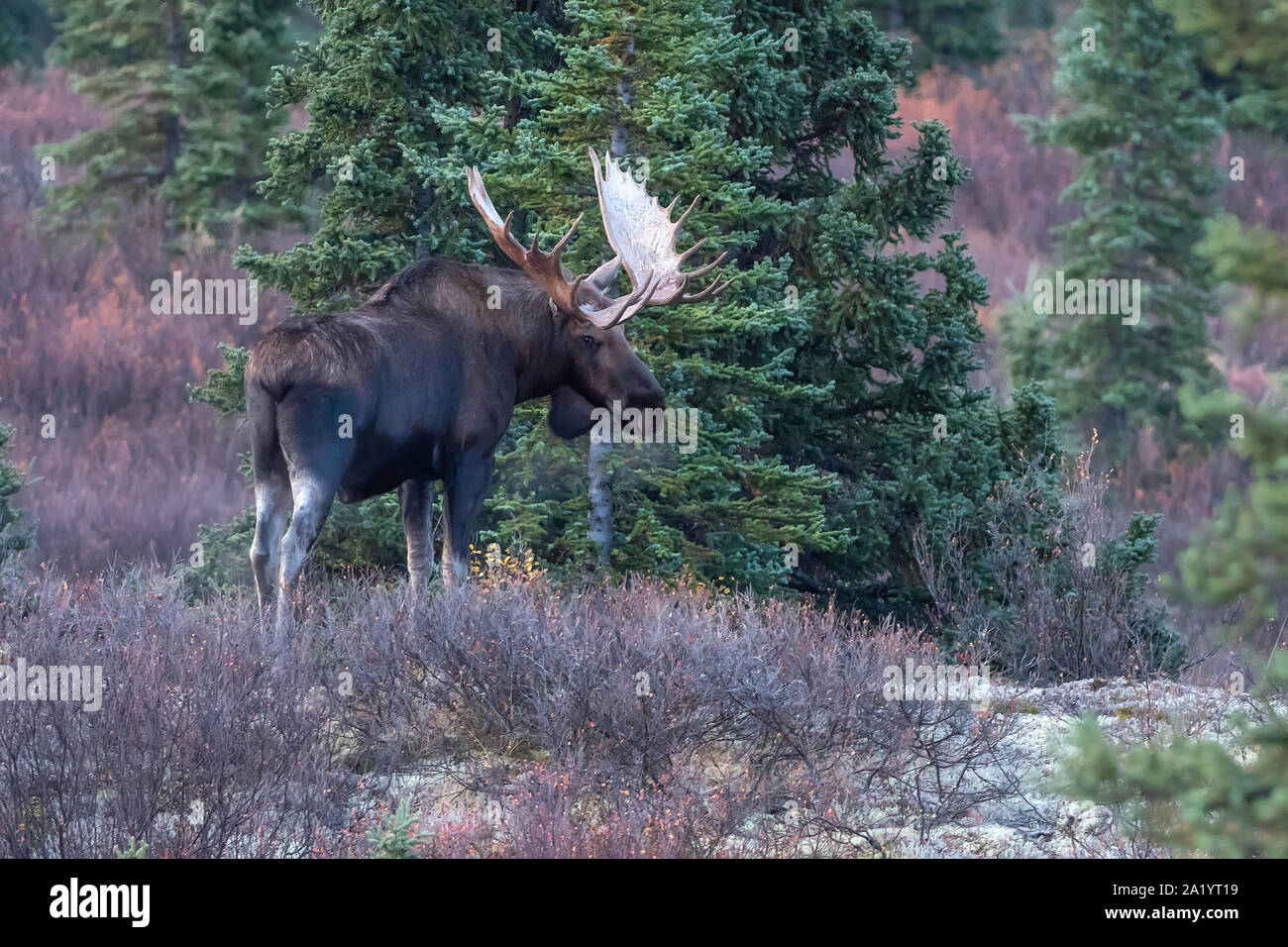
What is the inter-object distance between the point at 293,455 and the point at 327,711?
197cm

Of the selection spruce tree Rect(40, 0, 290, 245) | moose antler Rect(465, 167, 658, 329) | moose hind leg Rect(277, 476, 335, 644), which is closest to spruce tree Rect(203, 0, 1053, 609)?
moose antler Rect(465, 167, 658, 329)

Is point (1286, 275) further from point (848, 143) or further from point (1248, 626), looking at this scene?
point (848, 143)

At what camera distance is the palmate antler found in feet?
34.1

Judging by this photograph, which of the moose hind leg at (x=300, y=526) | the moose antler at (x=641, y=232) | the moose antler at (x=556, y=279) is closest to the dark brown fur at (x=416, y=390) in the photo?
the moose hind leg at (x=300, y=526)

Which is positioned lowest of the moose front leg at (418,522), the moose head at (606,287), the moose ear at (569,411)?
the moose front leg at (418,522)

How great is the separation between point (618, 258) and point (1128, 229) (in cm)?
1328

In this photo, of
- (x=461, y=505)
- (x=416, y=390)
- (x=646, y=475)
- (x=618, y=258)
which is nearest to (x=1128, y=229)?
(x=646, y=475)

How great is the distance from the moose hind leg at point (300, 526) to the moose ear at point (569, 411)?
Result: 2.18 meters

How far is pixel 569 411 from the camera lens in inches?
438

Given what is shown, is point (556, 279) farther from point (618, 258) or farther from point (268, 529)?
point (268, 529)

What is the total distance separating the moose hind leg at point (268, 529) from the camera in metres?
9.44

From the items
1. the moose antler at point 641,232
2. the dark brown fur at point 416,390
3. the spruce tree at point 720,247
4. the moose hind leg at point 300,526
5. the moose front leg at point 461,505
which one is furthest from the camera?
the spruce tree at point 720,247

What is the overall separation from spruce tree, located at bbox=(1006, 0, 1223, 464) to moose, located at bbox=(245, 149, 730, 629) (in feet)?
39.8

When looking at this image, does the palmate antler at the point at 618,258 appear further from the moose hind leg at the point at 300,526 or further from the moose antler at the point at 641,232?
the moose hind leg at the point at 300,526
